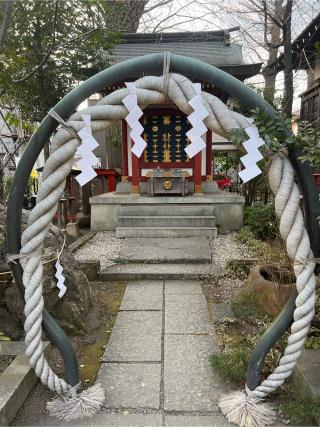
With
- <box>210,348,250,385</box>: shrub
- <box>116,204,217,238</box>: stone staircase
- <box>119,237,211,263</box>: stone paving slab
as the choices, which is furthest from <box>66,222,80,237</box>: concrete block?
<box>210,348,250,385</box>: shrub

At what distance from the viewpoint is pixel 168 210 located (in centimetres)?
741

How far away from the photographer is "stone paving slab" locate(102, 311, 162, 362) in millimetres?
2635

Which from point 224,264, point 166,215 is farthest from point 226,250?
point 166,215

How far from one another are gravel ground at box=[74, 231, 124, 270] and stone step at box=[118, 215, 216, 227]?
1.43 ft

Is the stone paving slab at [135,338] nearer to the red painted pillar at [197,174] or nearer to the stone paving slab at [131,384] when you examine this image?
the stone paving slab at [131,384]

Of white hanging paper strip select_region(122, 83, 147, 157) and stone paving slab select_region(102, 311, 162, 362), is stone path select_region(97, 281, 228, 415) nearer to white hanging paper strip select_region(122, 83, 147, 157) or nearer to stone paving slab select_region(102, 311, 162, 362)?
stone paving slab select_region(102, 311, 162, 362)

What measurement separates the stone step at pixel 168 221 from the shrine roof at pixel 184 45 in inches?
247

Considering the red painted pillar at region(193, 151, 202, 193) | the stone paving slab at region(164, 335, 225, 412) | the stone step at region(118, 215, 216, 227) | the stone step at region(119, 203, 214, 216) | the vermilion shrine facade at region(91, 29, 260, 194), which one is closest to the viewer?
the stone paving slab at region(164, 335, 225, 412)

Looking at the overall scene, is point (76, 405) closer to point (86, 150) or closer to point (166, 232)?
point (86, 150)

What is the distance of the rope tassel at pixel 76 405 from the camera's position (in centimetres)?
198

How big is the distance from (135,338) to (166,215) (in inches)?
181

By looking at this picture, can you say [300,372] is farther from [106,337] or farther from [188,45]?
[188,45]

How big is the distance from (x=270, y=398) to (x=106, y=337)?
146cm

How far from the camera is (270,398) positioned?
2.12 metres
